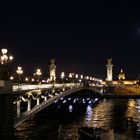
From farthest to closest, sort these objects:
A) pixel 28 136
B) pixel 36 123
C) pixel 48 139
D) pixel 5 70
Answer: pixel 36 123 → pixel 28 136 → pixel 48 139 → pixel 5 70

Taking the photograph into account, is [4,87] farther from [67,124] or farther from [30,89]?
[67,124]

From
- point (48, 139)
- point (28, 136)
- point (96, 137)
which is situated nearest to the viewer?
point (96, 137)

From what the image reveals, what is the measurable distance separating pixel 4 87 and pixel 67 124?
2884cm

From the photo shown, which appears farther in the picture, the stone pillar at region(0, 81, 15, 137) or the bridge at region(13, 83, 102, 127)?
the bridge at region(13, 83, 102, 127)

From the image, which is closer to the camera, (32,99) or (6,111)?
(6,111)

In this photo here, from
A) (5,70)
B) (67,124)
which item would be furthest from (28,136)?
(67,124)

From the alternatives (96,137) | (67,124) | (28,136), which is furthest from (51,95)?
(96,137)

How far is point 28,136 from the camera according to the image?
5191 cm

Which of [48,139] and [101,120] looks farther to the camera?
[101,120]

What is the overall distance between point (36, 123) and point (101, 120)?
1589cm

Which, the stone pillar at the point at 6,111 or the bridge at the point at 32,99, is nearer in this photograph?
the stone pillar at the point at 6,111

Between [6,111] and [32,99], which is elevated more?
[32,99]

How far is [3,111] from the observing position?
1580 inches

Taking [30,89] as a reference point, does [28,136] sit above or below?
below
